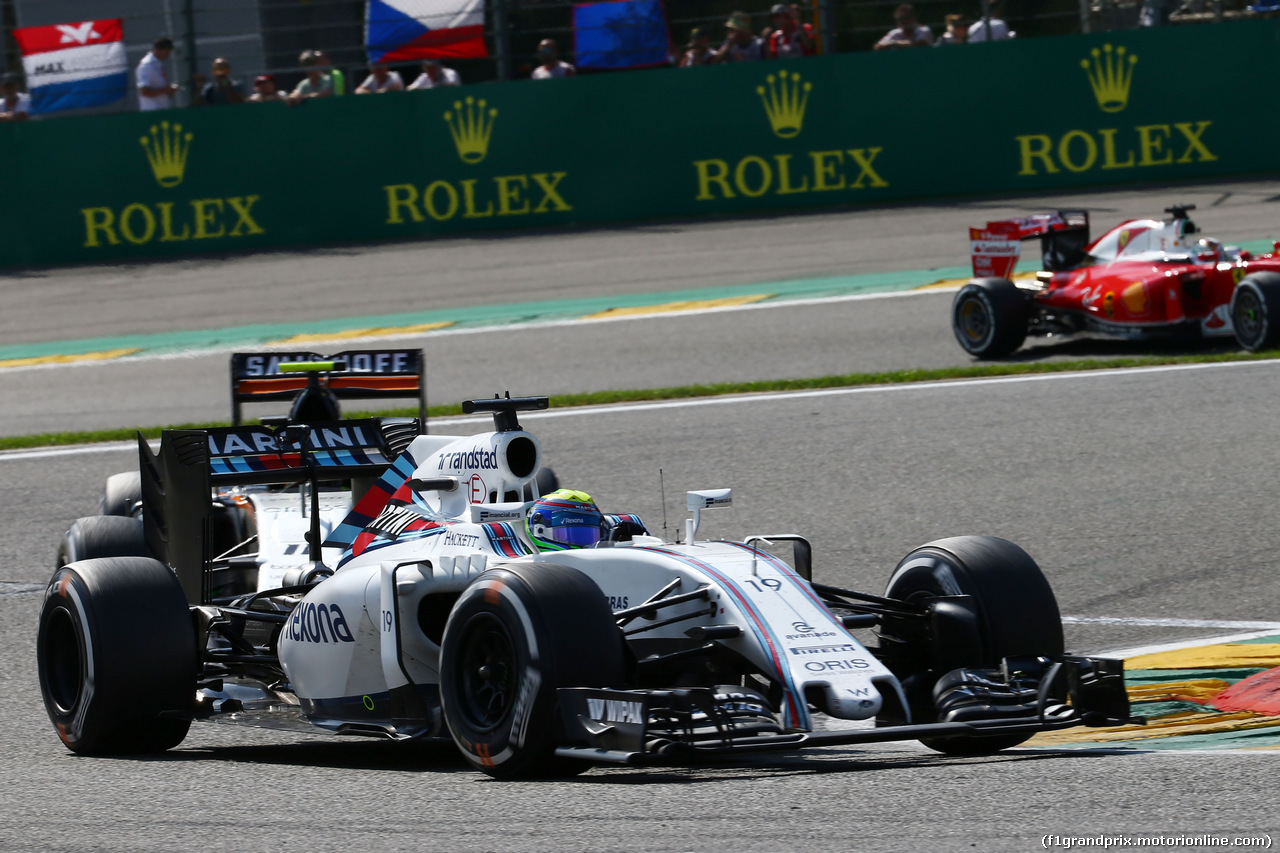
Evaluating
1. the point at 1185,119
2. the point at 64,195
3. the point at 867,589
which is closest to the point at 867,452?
the point at 867,589

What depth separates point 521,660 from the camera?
5.42m

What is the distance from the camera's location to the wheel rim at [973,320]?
15586 millimetres

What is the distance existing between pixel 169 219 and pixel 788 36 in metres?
7.96

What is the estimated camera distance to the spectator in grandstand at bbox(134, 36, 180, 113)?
861 inches

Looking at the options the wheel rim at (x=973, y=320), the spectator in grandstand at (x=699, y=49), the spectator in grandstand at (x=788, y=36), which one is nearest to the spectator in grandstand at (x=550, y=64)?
the spectator in grandstand at (x=699, y=49)

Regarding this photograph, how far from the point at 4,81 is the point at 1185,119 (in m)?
14.3

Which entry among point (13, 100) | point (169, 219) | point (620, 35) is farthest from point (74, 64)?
point (620, 35)

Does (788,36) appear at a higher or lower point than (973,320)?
higher

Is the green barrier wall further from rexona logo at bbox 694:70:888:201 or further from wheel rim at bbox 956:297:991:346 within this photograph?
wheel rim at bbox 956:297:991:346

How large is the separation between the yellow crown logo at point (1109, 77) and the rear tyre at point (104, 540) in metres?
16.2

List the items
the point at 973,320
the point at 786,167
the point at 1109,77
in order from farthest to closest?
the point at 786,167 → the point at 1109,77 → the point at 973,320

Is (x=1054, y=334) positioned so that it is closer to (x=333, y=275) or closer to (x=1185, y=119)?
(x=1185, y=119)

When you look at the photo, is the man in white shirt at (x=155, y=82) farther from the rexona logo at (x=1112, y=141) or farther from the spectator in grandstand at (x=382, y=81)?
the rexona logo at (x=1112, y=141)

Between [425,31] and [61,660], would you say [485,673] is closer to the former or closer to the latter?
[61,660]
